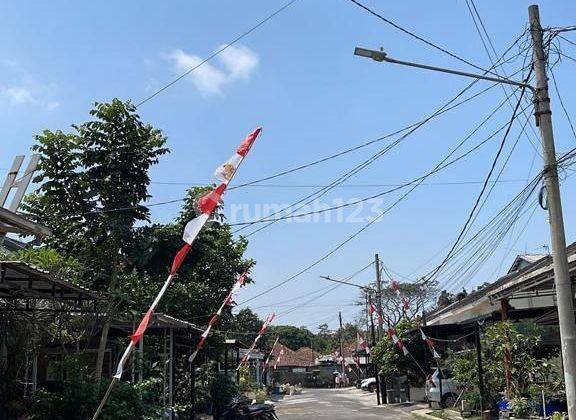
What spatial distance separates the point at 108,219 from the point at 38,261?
7.20ft

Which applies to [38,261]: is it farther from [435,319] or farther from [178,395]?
[435,319]

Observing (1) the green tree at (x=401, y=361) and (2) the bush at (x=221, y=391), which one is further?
(1) the green tree at (x=401, y=361)

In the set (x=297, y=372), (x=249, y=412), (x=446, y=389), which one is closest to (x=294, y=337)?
(x=297, y=372)

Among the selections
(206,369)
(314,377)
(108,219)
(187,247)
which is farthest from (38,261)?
(314,377)

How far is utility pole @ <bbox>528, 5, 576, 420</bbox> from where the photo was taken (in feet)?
31.4

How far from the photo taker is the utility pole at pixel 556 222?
376 inches

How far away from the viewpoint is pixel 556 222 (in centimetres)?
998

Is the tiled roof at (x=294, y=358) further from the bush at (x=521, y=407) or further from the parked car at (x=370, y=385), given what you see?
the bush at (x=521, y=407)

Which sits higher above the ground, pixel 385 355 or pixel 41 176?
pixel 41 176

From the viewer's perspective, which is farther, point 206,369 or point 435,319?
point 435,319

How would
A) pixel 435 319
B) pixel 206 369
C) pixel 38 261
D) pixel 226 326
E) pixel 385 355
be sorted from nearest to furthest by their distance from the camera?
pixel 38 261 < pixel 206 369 < pixel 226 326 < pixel 385 355 < pixel 435 319

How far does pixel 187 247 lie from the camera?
778 centimetres

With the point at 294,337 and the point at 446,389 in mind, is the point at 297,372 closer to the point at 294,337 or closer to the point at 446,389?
the point at 294,337

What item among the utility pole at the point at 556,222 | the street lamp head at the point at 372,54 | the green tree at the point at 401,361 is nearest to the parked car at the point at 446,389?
the green tree at the point at 401,361
